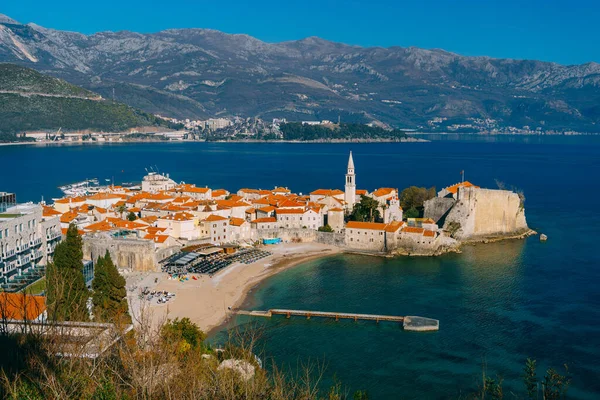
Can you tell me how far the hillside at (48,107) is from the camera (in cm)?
14538

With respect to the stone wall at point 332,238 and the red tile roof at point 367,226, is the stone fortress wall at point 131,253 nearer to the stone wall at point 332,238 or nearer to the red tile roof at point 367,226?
the stone wall at point 332,238

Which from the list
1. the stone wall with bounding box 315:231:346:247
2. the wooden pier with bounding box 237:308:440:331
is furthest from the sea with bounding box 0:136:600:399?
the stone wall with bounding box 315:231:346:247

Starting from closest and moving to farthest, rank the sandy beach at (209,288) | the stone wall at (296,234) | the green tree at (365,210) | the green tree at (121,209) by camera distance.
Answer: the sandy beach at (209,288)
the stone wall at (296,234)
the green tree at (365,210)
the green tree at (121,209)

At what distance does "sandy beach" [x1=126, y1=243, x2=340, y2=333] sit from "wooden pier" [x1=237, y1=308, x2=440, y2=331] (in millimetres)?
1433

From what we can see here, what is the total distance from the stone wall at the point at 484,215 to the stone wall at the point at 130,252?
18.5 meters

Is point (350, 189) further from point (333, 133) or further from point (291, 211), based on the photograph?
point (333, 133)

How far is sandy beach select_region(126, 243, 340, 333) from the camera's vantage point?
74.8 ft

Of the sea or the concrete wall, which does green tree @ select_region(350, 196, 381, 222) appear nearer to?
the concrete wall

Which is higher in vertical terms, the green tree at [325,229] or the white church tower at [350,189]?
the white church tower at [350,189]

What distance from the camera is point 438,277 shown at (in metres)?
29.1

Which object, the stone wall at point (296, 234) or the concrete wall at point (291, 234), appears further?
the concrete wall at point (291, 234)

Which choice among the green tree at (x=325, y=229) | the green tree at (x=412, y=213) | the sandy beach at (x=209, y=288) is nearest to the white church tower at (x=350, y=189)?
the green tree at (x=412, y=213)

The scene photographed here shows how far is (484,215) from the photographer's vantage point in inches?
1496

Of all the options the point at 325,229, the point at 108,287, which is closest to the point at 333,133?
the point at 325,229
